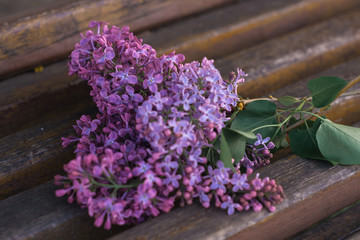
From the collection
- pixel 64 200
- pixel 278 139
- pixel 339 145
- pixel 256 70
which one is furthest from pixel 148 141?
pixel 256 70

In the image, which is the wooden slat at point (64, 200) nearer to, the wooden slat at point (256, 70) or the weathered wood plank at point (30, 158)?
the weathered wood plank at point (30, 158)

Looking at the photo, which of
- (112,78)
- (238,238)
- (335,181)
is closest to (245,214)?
(238,238)

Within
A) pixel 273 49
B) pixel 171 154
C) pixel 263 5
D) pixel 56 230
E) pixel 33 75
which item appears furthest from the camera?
pixel 263 5

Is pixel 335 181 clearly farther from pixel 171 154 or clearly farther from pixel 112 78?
pixel 112 78

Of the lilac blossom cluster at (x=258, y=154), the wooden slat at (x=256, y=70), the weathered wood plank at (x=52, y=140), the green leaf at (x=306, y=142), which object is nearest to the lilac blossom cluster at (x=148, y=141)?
the lilac blossom cluster at (x=258, y=154)

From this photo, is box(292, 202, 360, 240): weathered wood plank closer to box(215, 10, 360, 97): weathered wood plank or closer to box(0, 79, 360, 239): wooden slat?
box(0, 79, 360, 239): wooden slat

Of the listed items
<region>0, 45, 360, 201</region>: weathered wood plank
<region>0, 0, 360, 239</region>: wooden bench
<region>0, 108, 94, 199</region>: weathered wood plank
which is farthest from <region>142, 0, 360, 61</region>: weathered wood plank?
<region>0, 108, 94, 199</region>: weathered wood plank

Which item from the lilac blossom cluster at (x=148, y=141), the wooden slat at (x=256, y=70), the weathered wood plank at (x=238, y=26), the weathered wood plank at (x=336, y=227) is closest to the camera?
the lilac blossom cluster at (x=148, y=141)
